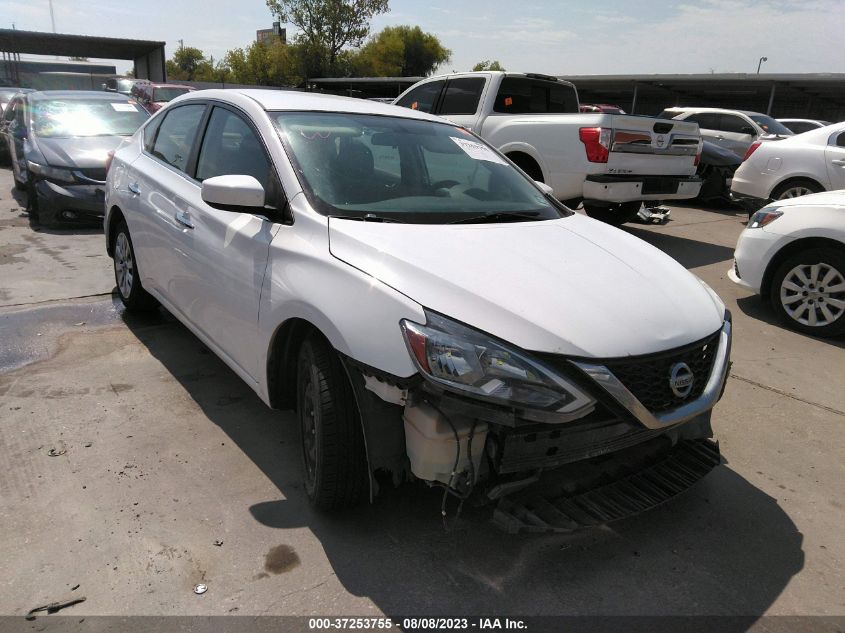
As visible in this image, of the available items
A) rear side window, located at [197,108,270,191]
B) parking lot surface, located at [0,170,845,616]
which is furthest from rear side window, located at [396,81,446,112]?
parking lot surface, located at [0,170,845,616]

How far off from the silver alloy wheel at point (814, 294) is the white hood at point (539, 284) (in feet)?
9.59

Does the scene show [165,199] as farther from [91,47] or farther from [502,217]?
[91,47]

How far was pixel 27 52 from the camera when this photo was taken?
134 feet

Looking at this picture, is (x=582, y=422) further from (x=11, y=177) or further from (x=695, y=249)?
(x=11, y=177)

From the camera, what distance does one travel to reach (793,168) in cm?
833

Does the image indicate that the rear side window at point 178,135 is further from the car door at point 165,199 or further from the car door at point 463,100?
the car door at point 463,100

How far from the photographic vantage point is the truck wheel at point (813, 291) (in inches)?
199

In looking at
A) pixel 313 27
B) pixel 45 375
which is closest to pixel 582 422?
pixel 45 375

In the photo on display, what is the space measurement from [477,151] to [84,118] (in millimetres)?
7451

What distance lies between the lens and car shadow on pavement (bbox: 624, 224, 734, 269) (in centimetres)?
755

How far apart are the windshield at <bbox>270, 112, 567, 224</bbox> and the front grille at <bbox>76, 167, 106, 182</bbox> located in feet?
18.7

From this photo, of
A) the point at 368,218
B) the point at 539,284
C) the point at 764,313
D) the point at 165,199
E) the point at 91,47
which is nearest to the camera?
the point at 539,284

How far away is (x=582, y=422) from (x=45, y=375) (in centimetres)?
336

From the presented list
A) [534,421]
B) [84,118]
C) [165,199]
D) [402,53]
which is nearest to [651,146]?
[165,199]
